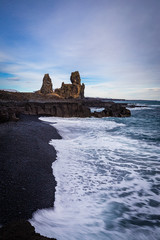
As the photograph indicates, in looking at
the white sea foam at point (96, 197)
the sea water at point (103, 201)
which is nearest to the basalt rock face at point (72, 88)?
the white sea foam at point (96, 197)

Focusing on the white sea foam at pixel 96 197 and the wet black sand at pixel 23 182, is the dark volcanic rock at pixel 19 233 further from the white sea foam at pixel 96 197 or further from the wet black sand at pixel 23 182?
the white sea foam at pixel 96 197

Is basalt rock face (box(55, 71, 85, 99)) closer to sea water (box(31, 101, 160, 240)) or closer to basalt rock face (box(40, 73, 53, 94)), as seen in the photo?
basalt rock face (box(40, 73, 53, 94))

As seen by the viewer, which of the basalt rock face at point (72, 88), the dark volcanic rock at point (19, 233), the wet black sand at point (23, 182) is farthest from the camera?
the basalt rock face at point (72, 88)

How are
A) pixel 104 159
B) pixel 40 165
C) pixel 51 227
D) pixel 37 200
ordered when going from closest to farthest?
pixel 51 227, pixel 37 200, pixel 40 165, pixel 104 159

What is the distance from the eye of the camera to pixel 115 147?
848cm

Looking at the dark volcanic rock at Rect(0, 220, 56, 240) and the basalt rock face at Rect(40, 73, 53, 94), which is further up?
the basalt rock face at Rect(40, 73, 53, 94)

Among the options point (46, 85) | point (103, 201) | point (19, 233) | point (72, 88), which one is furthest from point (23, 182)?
point (46, 85)

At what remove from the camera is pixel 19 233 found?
1882mm

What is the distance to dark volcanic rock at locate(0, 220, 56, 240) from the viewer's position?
180cm

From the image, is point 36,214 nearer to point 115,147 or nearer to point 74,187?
point 74,187

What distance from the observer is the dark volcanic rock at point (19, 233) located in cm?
180

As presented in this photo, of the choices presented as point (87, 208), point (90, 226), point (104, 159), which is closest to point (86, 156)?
point (104, 159)

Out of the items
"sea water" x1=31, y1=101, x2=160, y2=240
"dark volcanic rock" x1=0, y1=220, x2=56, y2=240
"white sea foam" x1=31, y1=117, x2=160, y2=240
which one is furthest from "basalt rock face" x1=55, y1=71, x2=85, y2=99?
"dark volcanic rock" x1=0, y1=220, x2=56, y2=240

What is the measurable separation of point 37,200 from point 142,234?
236 cm
